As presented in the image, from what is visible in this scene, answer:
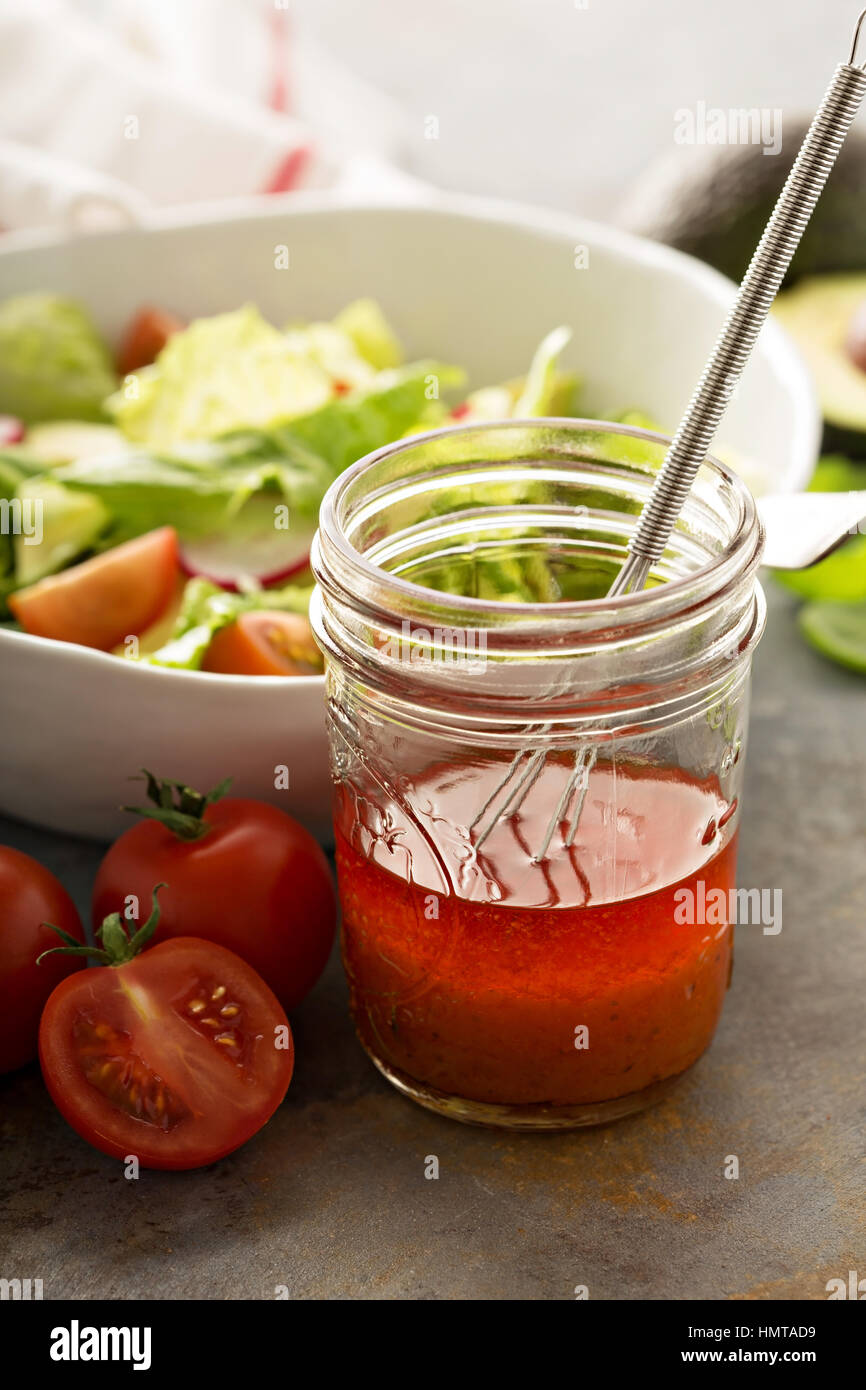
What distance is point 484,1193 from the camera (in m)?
1.08

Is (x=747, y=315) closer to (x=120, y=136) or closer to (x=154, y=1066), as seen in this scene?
(x=154, y=1066)

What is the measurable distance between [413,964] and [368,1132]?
0.16 meters

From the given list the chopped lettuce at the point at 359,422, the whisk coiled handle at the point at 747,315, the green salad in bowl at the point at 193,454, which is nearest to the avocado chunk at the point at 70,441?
the green salad in bowl at the point at 193,454

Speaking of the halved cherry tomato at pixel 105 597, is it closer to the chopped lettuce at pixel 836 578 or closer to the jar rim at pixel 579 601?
the jar rim at pixel 579 601

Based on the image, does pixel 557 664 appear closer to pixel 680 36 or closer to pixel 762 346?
pixel 762 346

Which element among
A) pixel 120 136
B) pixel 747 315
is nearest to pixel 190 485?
pixel 747 315

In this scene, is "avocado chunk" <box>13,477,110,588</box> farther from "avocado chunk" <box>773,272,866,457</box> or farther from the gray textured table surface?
"avocado chunk" <box>773,272,866,457</box>

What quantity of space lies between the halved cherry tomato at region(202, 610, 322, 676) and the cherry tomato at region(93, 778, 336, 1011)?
0.53ft

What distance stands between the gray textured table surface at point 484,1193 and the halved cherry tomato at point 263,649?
30 cm

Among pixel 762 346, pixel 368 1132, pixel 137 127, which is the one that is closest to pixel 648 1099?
pixel 368 1132

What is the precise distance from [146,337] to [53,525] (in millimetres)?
512

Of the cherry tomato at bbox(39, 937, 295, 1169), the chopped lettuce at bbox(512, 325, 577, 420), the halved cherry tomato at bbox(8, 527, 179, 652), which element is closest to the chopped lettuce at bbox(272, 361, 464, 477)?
the chopped lettuce at bbox(512, 325, 577, 420)

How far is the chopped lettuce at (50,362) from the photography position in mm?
1845

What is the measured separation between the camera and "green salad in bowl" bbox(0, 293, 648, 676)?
4.76 ft
